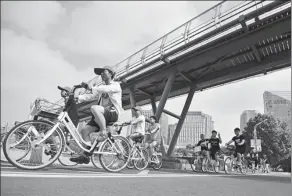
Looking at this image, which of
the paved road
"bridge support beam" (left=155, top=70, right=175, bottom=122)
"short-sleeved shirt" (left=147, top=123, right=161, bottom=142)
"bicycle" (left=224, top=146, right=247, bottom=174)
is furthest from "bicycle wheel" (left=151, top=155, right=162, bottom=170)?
"bridge support beam" (left=155, top=70, right=175, bottom=122)

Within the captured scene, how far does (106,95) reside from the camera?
4500 mm

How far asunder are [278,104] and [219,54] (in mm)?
11838

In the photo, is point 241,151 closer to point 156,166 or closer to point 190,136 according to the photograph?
point 190,136

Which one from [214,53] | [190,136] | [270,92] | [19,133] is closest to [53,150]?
[19,133]

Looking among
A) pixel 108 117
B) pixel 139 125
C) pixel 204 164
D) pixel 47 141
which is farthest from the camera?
pixel 204 164

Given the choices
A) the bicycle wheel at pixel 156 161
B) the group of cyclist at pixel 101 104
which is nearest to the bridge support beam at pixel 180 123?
the bicycle wheel at pixel 156 161

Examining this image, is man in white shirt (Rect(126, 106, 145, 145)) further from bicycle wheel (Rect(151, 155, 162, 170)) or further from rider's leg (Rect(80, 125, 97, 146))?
rider's leg (Rect(80, 125, 97, 146))

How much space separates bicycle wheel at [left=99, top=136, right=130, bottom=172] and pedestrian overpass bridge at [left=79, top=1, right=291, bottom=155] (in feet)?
25.5

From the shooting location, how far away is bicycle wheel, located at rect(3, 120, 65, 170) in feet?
10.9

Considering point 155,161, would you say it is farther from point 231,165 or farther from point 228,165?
point 231,165

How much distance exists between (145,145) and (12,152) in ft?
18.5

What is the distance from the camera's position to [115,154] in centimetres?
475

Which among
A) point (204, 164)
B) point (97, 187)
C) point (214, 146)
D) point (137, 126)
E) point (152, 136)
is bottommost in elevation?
point (97, 187)

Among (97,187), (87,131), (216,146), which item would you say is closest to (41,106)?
(87,131)
